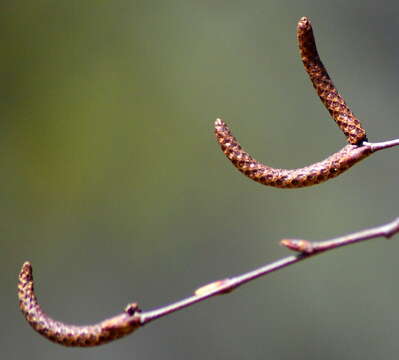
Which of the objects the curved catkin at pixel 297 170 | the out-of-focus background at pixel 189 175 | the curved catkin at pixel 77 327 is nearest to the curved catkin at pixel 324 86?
the curved catkin at pixel 297 170

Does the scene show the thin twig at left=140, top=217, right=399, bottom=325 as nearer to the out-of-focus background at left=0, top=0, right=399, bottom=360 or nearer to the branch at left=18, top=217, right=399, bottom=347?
the branch at left=18, top=217, right=399, bottom=347

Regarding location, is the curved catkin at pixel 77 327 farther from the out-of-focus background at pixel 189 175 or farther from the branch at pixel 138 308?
the out-of-focus background at pixel 189 175

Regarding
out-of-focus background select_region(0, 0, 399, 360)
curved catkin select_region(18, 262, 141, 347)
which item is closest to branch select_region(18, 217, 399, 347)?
curved catkin select_region(18, 262, 141, 347)

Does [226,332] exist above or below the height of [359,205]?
below

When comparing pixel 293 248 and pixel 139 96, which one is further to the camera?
pixel 139 96

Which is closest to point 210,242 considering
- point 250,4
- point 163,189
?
point 163,189

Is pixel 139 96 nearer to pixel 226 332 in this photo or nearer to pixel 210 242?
pixel 210 242
